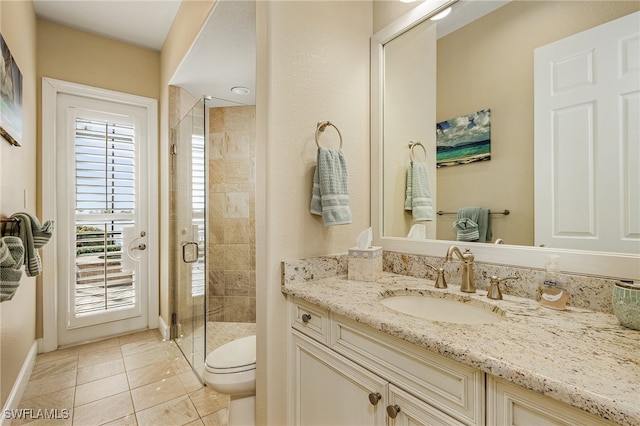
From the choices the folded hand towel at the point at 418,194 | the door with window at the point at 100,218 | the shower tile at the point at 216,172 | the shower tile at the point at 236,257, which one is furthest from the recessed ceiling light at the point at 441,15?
the door with window at the point at 100,218

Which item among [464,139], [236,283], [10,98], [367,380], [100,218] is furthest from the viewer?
[236,283]

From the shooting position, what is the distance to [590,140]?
37.6 inches

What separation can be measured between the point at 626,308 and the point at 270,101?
4.33ft

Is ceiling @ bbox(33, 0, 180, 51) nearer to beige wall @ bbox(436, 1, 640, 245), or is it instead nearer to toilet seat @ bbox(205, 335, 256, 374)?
beige wall @ bbox(436, 1, 640, 245)

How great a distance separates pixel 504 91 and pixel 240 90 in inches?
96.3

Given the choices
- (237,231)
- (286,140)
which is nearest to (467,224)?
(286,140)

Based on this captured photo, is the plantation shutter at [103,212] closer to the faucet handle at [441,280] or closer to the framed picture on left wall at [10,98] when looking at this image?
the framed picture on left wall at [10,98]

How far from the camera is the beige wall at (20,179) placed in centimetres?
158

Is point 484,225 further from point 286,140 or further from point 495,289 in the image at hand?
point 286,140

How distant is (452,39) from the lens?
4.34 feet

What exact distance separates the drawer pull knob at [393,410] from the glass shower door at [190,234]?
159 cm

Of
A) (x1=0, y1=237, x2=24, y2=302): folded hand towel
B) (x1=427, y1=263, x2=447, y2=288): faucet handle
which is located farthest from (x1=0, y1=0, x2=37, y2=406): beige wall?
(x1=427, y1=263, x2=447, y2=288): faucet handle

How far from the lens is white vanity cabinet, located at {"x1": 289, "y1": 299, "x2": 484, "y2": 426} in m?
0.73

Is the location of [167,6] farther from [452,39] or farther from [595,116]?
[595,116]
